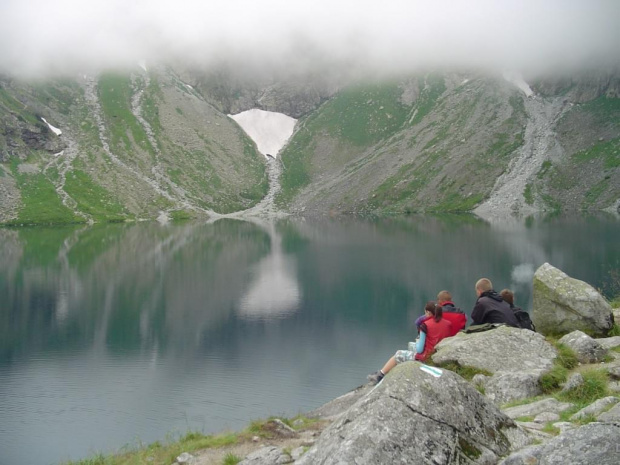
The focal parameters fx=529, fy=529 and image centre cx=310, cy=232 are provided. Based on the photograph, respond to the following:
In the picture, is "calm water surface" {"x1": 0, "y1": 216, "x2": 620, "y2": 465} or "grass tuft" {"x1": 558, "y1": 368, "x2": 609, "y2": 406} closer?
"grass tuft" {"x1": 558, "y1": 368, "x2": 609, "y2": 406}

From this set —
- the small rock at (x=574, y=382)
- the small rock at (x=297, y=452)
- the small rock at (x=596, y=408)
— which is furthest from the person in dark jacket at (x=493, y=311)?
the small rock at (x=297, y=452)

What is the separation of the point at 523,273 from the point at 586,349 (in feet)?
133

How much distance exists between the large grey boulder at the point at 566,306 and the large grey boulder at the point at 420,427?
1187 centimetres

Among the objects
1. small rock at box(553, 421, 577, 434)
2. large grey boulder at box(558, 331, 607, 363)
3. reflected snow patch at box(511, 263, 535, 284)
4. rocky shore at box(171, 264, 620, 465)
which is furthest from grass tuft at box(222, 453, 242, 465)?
reflected snow patch at box(511, 263, 535, 284)

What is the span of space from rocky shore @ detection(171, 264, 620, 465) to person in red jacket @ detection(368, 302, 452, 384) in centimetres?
44

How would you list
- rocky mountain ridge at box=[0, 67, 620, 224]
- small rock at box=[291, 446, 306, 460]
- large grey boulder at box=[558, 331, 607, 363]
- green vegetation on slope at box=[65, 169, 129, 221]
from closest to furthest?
small rock at box=[291, 446, 306, 460] → large grey boulder at box=[558, 331, 607, 363] → green vegetation on slope at box=[65, 169, 129, 221] → rocky mountain ridge at box=[0, 67, 620, 224]

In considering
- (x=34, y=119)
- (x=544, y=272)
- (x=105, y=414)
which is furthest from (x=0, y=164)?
(x=544, y=272)

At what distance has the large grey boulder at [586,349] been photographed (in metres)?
14.6

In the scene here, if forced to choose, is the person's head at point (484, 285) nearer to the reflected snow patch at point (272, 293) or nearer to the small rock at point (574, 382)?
the small rock at point (574, 382)

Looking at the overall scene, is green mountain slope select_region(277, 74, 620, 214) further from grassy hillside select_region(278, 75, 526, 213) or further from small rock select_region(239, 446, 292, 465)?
small rock select_region(239, 446, 292, 465)

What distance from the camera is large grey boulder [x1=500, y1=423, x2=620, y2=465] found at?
5.41 meters

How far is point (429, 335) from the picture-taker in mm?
16609

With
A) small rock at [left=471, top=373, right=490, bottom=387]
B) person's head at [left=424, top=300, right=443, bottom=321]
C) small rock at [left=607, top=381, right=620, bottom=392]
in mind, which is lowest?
small rock at [left=471, top=373, right=490, bottom=387]

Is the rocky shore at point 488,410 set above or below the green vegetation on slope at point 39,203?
below
